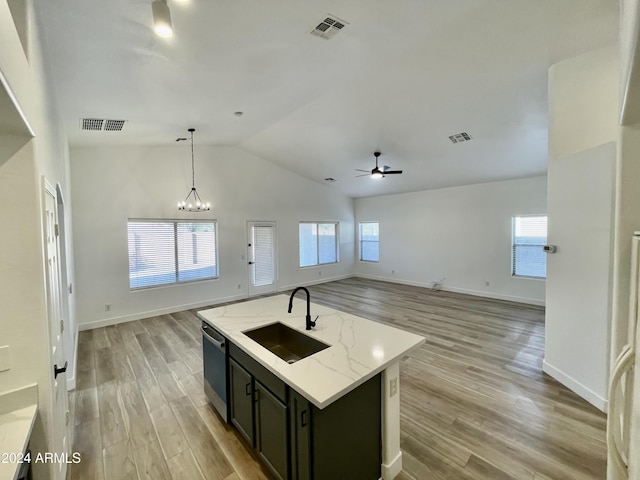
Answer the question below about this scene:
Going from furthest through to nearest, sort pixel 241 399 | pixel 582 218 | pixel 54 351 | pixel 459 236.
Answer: pixel 459 236 < pixel 582 218 < pixel 241 399 < pixel 54 351

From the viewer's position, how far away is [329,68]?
3.24 meters

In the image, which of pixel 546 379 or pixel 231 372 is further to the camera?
pixel 546 379

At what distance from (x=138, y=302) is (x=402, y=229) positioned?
22.6 ft

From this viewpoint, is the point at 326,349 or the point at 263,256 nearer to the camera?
the point at 326,349


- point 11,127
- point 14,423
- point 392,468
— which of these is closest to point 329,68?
point 11,127

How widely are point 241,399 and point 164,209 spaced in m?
4.62

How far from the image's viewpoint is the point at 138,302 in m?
5.37

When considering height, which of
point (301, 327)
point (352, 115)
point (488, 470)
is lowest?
point (488, 470)

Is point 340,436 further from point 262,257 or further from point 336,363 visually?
point 262,257

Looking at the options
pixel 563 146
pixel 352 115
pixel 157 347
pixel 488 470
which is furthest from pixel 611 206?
pixel 157 347

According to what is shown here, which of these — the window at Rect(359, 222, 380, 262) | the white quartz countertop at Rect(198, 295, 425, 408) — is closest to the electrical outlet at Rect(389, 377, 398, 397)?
the white quartz countertop at Rect(198, 295, 425, 408)

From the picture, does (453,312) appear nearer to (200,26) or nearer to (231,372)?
(231,372)

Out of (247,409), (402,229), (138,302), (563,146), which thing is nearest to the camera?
(247,409)

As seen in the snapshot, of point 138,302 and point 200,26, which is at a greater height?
point 200,26
